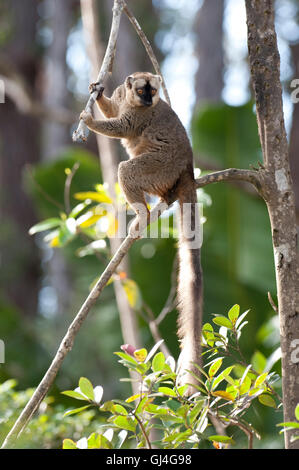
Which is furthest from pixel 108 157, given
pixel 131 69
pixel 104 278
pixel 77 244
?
pixel 131 69

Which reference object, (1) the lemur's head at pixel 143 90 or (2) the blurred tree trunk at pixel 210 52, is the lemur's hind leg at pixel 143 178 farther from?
(2) the blurred tree trunk at pixel 210 52

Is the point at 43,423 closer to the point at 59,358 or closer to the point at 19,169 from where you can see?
the point at 59,358

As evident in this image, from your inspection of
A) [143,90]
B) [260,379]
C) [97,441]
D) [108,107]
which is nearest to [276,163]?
[260,379]

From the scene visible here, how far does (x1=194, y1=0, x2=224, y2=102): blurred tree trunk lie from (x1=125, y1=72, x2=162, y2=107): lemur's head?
235 inches

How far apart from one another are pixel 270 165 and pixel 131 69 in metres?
7.35

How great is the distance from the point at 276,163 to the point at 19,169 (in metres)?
12.4

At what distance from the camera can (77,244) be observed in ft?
24.9

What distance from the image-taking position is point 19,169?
1422 centimetres

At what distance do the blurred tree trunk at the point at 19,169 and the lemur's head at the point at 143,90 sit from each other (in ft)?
28.0

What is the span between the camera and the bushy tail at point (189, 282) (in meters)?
2.63

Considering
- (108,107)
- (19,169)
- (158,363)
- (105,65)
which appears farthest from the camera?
(19,169)

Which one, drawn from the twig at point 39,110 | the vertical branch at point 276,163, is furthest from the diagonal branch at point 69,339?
the twig at point 39,110

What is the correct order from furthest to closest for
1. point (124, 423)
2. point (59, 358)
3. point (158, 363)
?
point (59, 358) → point (158, 363) → point (124, 423)

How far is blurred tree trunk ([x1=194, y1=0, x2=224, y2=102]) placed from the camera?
10117 mm
